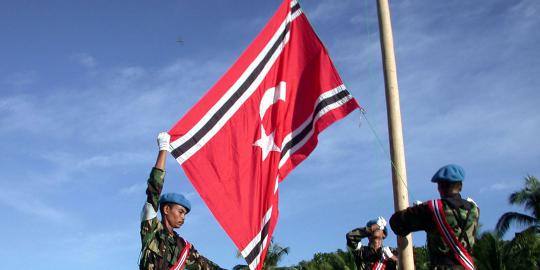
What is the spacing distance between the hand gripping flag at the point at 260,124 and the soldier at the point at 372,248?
4.86 ft

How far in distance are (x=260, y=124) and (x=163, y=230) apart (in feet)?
8.68

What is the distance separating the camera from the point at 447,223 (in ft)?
17.7

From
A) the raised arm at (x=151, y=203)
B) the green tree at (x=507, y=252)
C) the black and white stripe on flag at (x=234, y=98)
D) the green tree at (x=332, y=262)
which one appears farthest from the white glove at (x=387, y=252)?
the green tree at (x=332, y=262)

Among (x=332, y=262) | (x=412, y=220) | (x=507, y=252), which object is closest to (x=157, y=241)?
(x=412, y=220)

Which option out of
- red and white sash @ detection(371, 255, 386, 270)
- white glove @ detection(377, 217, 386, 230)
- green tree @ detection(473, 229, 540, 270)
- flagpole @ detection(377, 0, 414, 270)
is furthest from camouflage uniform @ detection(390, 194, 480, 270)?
green tree @ detection(473, 229, 540, 270)

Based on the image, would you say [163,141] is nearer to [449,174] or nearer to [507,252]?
[449,174]

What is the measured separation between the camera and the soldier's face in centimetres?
614

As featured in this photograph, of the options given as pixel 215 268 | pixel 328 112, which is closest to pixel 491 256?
pixel 328 112

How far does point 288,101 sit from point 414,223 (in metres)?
3.38

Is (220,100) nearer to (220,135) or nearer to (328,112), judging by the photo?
(220,135)

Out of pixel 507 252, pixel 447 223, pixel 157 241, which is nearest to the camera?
pixel 447 223

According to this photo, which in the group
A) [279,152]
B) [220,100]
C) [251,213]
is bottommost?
[251,213]

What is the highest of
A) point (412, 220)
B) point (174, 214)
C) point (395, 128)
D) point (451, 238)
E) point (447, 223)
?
point (395, 128)

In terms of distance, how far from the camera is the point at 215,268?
21.0 ft
